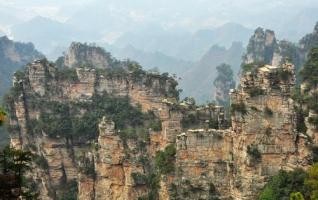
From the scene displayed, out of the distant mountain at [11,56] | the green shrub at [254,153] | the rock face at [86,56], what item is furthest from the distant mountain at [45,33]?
the green shrub at [254,153]

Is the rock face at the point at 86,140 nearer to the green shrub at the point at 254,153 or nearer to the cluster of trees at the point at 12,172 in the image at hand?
the green shrub at the point at 254,153

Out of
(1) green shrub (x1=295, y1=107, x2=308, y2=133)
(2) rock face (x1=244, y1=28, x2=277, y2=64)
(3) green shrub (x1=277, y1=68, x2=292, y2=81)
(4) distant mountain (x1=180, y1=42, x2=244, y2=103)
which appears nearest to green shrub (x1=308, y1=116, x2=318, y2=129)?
(1) green shrub (x1=295, y1=107, x2=308, y2=133)

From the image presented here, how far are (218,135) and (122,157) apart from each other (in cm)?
633

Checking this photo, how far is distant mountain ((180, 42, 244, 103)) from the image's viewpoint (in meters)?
95.1

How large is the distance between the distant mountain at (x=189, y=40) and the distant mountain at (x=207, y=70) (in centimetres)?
3306

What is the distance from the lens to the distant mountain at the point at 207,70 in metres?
95.1

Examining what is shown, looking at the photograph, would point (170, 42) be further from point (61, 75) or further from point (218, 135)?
point (218, 135)

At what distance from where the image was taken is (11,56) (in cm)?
8006

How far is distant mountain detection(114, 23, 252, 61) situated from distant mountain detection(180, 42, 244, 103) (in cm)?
3306

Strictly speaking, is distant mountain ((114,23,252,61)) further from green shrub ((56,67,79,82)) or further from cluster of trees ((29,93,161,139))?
cluster of trees ((29,93,161,139))

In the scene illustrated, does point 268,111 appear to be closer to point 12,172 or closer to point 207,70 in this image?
point 12,172

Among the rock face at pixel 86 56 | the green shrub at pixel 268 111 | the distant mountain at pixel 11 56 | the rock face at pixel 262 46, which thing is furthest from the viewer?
the distant mountain at pixel 11 56

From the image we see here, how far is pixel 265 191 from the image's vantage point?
23.9 meters

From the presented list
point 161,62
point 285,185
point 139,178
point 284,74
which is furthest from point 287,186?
point 161,62
